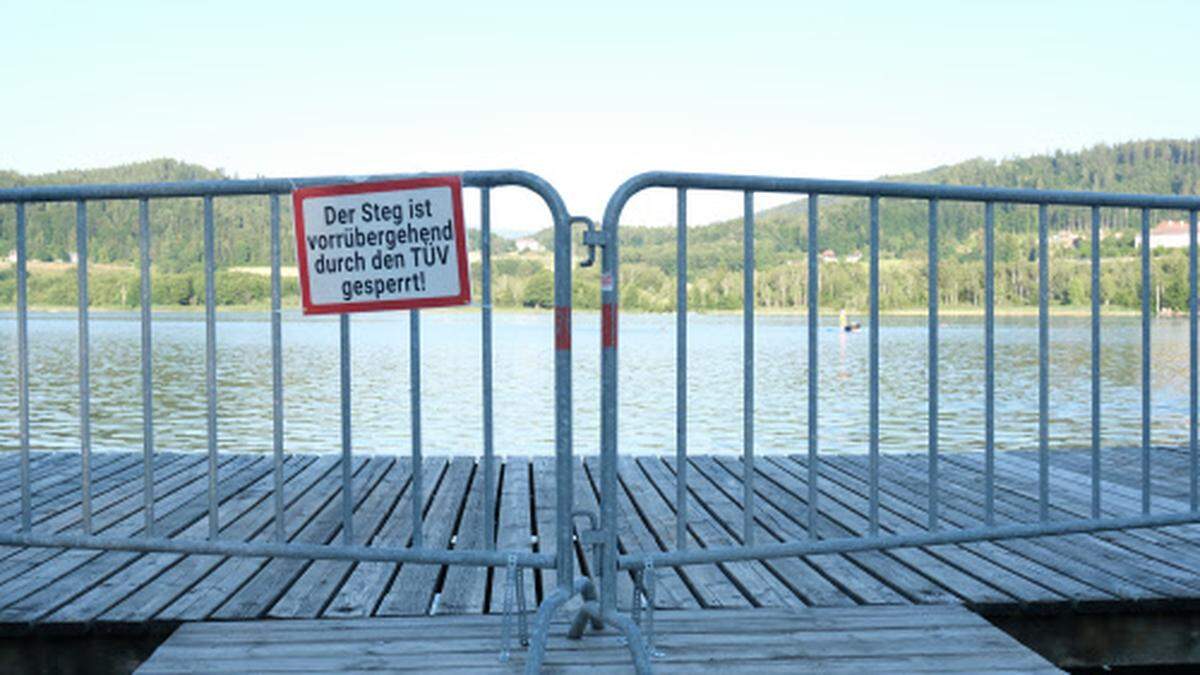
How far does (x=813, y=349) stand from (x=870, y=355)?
1.23 feet

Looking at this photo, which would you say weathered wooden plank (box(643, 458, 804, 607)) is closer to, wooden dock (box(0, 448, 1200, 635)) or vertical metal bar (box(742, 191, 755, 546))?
wooden dock (box(0, 448, 1200, 635))

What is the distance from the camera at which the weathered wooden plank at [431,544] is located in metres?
3.25

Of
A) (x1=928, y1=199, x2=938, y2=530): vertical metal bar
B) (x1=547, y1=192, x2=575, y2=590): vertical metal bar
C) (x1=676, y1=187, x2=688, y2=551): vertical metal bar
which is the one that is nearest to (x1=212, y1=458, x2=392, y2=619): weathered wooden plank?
(x1=547, y1=192, x2=575, y2=590): vertical metal bar

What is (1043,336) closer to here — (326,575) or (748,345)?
(748,345)

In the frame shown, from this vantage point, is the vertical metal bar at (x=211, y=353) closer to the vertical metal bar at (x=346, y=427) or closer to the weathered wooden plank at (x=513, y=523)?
the vertical metal bar at (x=346, y=427)

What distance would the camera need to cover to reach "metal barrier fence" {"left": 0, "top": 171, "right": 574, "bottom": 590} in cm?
303

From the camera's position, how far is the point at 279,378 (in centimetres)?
335

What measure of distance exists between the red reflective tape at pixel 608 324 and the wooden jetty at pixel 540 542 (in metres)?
0.91

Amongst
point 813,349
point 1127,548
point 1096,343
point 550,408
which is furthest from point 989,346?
point 550,408

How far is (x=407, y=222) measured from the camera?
10.7 feet

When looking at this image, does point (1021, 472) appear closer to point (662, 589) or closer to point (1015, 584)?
point (1015, 584)

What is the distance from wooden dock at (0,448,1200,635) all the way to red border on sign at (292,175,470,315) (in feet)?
3.20

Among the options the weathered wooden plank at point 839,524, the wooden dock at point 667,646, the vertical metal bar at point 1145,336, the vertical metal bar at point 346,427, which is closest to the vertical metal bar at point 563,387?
the wooden dock at point 667,646

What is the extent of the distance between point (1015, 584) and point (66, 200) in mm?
3665
